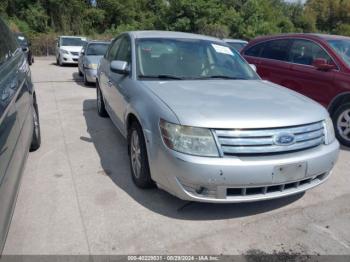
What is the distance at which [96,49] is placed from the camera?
11.5 metres

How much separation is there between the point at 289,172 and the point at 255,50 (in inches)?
181

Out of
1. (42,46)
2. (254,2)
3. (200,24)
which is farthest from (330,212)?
(254,2)

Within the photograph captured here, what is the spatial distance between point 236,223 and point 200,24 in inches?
1165

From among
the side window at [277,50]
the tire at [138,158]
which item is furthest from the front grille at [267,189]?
the side window at [277,50]

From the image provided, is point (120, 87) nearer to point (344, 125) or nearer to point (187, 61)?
point (187, 61)

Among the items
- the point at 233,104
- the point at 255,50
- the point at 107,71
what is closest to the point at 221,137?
the point at 233,104

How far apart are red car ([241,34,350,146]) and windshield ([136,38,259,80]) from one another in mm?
1615

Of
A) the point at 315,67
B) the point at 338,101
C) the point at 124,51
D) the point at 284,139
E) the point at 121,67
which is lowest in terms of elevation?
the point at 338,101

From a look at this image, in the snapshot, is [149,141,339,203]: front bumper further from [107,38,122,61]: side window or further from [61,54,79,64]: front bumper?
[61,54,79,64]: front bumper

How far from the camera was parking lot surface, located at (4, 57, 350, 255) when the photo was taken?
2920mm

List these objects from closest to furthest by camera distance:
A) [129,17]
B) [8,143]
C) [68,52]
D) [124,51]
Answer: [8,143] < [124,51] < [68,52] < [129,17]

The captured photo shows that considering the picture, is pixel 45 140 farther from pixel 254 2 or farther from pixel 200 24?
pixel 254 2

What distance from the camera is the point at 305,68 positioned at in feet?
19.7

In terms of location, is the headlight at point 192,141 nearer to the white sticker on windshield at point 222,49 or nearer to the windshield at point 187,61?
the windshield at point 187,61
